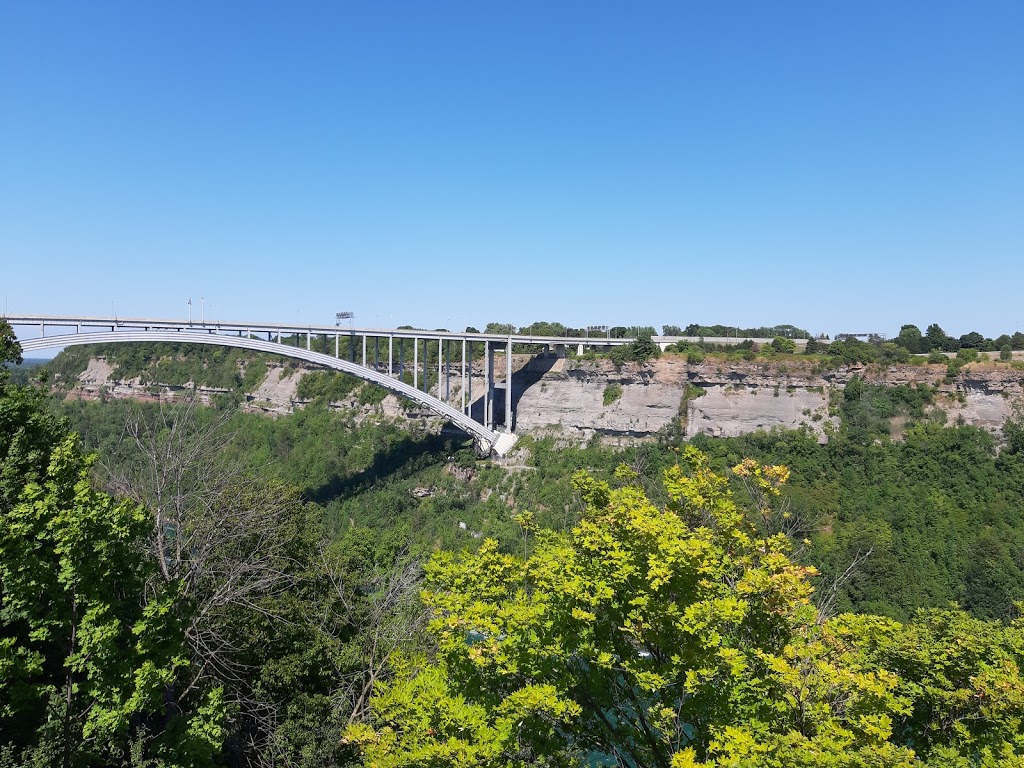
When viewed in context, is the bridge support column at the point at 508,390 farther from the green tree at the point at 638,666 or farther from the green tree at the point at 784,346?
the green tree at the point at 638,666

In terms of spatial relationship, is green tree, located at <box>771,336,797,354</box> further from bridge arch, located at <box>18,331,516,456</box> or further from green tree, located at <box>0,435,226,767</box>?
green tree, located at <box>0,435,226,767</box>

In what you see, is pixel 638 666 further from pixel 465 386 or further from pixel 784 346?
pixel 465 386

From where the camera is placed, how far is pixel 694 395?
28281mm

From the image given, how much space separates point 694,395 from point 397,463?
13.8 m

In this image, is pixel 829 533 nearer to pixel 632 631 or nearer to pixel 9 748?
pixel 632 631

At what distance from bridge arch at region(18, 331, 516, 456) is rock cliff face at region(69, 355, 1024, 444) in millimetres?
1693

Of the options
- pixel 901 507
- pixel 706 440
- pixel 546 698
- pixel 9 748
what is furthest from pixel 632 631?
pixel 706 440

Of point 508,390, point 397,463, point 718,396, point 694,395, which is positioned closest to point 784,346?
point 718,396

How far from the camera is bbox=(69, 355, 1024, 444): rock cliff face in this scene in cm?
2312

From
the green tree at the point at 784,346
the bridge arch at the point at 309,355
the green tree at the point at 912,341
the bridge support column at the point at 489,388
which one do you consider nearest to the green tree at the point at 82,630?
the bridge arch at the point at 309,355

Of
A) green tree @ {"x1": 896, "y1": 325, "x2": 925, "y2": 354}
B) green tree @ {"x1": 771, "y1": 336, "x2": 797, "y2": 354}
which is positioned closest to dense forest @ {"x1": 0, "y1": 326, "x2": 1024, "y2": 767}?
green tree @ {"x1": 771, "y1": 336, "x2": 797, "y2": 354}

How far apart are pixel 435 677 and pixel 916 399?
77.8ft

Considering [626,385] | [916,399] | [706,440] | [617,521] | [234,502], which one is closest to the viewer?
[617,521]

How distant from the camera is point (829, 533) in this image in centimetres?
2038
